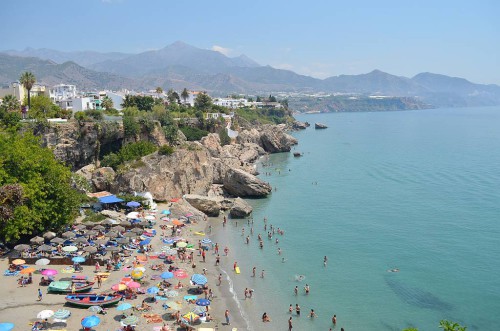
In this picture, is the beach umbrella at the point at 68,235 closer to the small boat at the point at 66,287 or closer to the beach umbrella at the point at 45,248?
the beach umbrella at the point at 45,248

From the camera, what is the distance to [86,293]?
24.0 m

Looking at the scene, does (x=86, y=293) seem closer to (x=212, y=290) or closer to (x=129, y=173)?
(x=212, y=290)

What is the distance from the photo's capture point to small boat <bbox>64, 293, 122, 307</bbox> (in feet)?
73.9

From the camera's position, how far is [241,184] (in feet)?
162

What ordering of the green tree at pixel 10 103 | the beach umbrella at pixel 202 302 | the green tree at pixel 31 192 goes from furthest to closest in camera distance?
the green tree at pixel 10 103 < the green tree at pixel 31 192 < the beach umbrella at pixel 202 302

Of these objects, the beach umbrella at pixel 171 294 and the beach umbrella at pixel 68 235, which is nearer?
the beach umbrella at pixel 171 294

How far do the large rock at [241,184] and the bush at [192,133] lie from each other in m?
18.8

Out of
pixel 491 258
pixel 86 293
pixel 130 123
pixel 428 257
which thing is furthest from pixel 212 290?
pixel 130 123

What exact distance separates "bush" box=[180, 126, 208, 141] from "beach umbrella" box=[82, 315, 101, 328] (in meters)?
47.2

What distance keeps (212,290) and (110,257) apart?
772 cm

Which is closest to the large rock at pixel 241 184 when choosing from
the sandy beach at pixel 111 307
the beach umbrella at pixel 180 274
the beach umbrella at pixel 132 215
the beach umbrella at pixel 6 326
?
the beach umbrella at pixel 132 215

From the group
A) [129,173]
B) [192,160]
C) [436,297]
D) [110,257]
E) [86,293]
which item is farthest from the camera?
[192,160]

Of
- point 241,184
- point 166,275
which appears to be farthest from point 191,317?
point 241,184

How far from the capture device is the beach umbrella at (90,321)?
66.0ft
